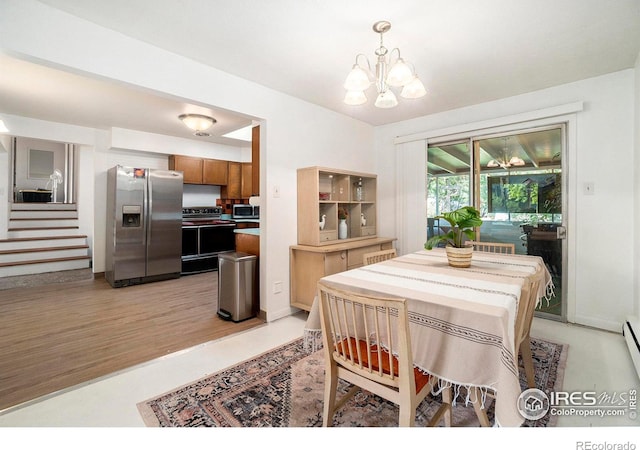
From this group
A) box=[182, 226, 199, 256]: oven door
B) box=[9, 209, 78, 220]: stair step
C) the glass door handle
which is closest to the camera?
the glass door handle

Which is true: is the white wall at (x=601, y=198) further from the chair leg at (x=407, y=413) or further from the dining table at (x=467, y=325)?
the chair leg at (x=407, y=413)

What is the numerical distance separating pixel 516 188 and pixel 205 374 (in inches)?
148

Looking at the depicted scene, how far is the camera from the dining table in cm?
118

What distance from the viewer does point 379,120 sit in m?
4.36

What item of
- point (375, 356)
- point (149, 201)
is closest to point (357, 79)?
point (375, 356)

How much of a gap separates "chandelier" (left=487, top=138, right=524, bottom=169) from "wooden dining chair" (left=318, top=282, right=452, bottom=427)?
3.04 m

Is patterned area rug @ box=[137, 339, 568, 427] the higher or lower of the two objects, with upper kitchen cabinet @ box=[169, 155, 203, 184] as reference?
lower

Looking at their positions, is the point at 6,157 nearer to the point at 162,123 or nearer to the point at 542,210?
the point at 162,123

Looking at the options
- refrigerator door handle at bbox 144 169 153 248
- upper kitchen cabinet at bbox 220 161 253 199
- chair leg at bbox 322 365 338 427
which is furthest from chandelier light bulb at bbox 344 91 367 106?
upper kitchen cabinet at bbox 220 161 253 199

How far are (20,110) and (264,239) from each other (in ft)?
12.7

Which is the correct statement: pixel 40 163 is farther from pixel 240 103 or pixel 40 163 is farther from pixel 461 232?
pixel 461 232

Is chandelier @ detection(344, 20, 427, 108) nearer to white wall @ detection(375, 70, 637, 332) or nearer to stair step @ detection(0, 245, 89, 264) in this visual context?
white wall @ detection(375, 70, 637, 332)

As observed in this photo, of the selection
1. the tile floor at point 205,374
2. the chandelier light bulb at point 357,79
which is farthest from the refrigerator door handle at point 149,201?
the chandelier light bulb at point 357,79
